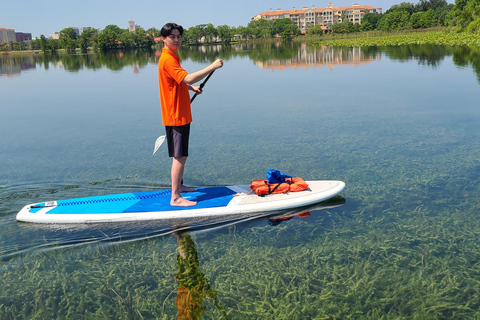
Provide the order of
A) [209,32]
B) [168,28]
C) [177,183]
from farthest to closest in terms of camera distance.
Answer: [209,32]
[177,183]
[168,28]

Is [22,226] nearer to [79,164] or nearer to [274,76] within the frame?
[79,164]

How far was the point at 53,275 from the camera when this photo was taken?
4.00 m

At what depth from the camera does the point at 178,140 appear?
187 inches

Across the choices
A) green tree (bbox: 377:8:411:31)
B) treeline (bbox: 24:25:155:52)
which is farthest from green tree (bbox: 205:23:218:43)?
green tree (bbox: 377:8:411:31)

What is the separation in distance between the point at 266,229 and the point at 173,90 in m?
1.92

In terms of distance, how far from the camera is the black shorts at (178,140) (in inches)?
187

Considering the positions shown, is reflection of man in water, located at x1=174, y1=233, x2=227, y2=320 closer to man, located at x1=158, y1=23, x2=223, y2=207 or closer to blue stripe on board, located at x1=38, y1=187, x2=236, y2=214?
blue stripe on board, located at x1=38, y1=187, x2=236, y2=214

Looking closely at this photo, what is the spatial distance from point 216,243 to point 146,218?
964 mm

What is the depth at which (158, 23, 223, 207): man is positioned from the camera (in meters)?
4.46

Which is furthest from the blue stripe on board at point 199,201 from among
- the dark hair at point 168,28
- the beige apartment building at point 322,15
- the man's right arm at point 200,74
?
the beige apartment building at point 322,15

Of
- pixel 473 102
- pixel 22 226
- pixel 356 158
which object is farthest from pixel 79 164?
pixel 473 102

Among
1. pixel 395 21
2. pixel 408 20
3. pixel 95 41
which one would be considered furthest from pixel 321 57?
pixel 95 41

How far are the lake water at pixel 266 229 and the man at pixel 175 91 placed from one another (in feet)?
3.10

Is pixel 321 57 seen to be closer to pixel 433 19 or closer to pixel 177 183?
pixel 177 183
